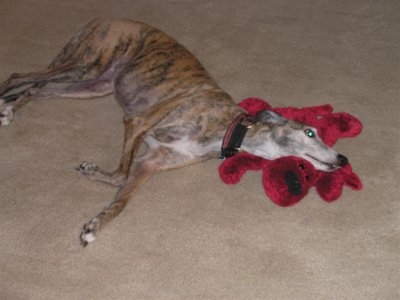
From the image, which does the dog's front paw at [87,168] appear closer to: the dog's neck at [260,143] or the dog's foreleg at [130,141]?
the dog's foreleg at [130,141]

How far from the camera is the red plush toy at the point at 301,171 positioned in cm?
269

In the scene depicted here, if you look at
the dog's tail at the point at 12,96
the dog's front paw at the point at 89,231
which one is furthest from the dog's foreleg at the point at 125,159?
the dog's tail at the point at 12,96

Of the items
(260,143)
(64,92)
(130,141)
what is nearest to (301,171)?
(260,143)

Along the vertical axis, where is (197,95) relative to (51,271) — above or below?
above

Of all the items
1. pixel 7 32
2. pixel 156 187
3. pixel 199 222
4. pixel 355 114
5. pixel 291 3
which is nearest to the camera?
pixel 199 222

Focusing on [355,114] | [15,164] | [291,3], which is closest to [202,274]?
[15,164]

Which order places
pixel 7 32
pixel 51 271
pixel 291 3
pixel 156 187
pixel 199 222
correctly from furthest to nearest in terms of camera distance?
pixel 291 3 → pixel 7 32 → pixel 156 187 → pixel 199 222 → pixel 51 271

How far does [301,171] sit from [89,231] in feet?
3.79

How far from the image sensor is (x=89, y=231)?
257 centimetres

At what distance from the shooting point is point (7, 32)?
3.86 m

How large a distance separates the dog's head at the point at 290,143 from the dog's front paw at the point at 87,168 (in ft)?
2.91

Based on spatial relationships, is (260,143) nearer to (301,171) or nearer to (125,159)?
Answer: (301,171)

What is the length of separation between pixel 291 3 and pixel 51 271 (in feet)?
10.4

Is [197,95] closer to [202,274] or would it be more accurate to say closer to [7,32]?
[202,274]
